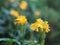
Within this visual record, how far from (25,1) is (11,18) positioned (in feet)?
1.42

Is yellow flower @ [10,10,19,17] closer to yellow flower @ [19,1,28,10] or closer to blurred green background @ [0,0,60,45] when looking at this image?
blurred green background @ [0,0,60,45]

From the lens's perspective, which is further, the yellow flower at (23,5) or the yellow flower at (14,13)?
the yellow flower at (23,5)

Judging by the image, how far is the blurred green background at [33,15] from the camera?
2599 mm

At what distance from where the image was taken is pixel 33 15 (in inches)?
114

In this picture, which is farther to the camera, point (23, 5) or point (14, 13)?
point (23, 5)

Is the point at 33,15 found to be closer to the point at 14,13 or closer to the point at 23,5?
the point at 23,5

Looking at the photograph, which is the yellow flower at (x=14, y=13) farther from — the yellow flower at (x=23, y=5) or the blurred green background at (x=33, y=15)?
the yellow flower at (x=23, y=5)

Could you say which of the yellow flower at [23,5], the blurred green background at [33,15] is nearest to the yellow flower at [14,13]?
the blurred green background at [33,15]

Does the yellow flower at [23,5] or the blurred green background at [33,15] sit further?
the yellow flower at [23,5]

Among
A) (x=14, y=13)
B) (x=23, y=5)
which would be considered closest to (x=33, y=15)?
(x=23, y=5)

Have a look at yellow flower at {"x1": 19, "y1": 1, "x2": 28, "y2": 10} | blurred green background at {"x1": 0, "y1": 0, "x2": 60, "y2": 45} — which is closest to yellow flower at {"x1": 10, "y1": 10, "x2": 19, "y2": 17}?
blurred green background at {"x1": 0, "y1": 0, "x2": 60, "y2": 45}

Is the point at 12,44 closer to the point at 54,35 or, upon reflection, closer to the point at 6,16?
the point at 6,16

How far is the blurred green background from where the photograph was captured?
8.53ft

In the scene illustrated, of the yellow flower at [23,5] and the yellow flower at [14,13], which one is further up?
the yellow flower at [23,5]
